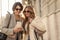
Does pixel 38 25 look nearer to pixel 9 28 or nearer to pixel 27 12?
pixel 27 12

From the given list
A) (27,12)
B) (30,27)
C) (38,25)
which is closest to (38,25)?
(38,25)

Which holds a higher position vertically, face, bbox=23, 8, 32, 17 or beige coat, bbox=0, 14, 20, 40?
face, bbox=23, 8, 32, 17

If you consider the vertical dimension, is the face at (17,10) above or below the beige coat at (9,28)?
above

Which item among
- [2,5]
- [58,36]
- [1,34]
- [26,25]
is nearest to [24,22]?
[26,25]

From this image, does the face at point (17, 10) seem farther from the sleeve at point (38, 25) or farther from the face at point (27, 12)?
the sleeve at point (38, 25)

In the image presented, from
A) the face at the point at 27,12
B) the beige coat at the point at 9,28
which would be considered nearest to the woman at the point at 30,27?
the face at the point at 27,12

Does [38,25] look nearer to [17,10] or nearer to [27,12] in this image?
[27,12]

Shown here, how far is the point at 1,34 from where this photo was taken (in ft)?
7.14

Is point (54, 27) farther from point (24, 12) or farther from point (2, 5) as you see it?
point (2, 5)

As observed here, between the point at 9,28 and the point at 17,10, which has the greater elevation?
the point at 17,10

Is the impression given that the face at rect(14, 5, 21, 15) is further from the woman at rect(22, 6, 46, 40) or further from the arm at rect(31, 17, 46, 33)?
the arm at rect(31, 17, 46, 33)

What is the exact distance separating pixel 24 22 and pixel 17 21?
0.33ft

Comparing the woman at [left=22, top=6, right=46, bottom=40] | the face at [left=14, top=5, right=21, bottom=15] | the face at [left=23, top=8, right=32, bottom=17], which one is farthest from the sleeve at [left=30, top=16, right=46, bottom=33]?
the face at [left=14, top=5, right=21, bottom=15]

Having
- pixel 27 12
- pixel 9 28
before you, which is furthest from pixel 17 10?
pixel 9 28
